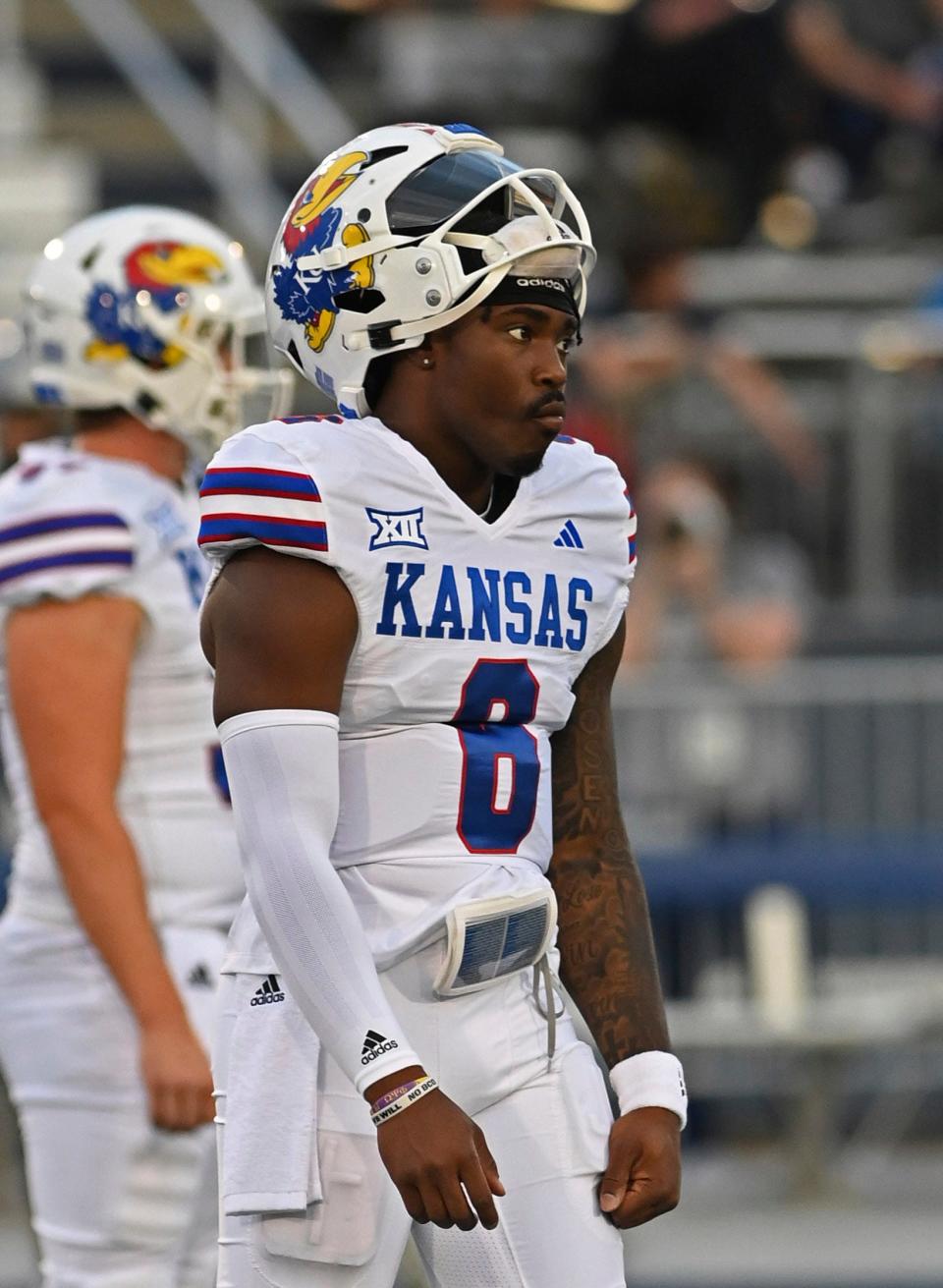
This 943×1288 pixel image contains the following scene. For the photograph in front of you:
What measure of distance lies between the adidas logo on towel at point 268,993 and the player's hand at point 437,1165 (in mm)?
281

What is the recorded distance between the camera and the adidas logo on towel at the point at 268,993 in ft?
9.80

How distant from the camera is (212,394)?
426 cm

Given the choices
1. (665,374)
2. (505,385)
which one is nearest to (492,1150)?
(505,385)

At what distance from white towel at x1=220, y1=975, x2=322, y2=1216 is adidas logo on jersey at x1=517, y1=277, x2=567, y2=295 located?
88cm

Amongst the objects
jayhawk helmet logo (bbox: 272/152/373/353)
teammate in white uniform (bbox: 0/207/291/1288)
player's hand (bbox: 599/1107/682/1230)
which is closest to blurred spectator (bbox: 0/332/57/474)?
teammate in white uniform (bbox: 0/207/291/1288)

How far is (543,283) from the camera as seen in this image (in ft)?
10.0

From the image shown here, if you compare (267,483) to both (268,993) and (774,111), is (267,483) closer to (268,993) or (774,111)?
(268,993)

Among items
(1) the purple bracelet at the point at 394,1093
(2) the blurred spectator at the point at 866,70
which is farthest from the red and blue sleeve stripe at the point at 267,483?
(2) the blurred spectator at the point at 866,70

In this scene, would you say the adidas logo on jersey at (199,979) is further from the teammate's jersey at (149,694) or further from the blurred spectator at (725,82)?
the blurred spectator at (725,82)

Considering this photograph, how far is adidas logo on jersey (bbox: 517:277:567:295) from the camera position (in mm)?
3047

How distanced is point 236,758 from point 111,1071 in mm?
1251

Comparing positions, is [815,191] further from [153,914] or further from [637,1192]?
[637,1192]

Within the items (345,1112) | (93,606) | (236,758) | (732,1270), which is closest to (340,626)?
(236,758)

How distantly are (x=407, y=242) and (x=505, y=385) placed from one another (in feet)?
0.68
